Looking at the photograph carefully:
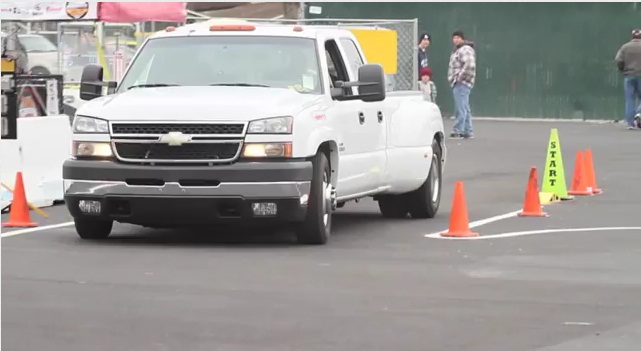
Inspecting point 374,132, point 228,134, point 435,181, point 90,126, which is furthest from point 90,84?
point 435,181

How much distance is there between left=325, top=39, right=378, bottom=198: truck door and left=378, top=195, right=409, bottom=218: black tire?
1.28m

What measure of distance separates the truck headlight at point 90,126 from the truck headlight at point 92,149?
3.4 inches

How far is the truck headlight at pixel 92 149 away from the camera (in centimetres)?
1216

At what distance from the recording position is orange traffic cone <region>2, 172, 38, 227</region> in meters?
13.8

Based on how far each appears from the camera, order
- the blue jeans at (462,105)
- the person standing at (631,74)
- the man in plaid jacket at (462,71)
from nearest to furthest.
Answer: the man in plaid jacket at (462,71)
the blue jeans at (462,105)
the person standing at (631,74)

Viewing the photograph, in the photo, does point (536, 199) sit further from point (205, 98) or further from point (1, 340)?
point (1, 340)

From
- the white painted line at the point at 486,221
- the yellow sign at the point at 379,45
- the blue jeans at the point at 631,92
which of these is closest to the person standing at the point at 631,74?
the blue jeans at the point at 631,92

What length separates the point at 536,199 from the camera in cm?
1529

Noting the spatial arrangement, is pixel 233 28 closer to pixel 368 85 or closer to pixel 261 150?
pixel 368 85

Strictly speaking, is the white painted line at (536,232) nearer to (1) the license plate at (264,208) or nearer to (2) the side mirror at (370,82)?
(2) the side mirror at (370,82)

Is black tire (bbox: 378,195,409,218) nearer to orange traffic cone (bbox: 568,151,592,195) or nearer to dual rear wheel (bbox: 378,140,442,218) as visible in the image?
dual rear wheel (bbox: 378,140,442,218)

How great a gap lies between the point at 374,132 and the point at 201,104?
7.36 ft

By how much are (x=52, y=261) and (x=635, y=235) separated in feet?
17.1

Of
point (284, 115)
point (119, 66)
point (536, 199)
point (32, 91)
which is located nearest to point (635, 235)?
point (536, 199)
